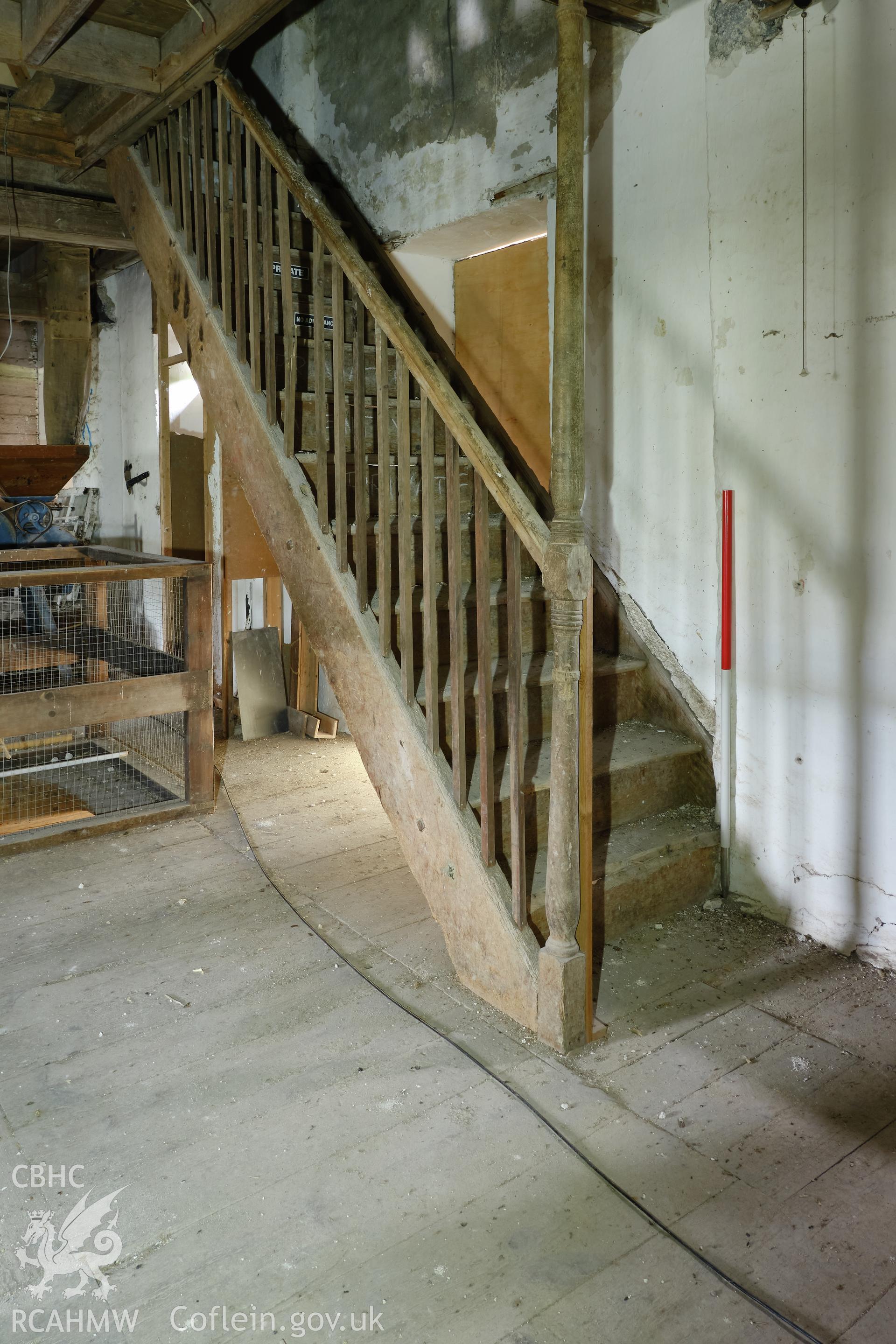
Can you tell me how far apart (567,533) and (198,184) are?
276 centimetres

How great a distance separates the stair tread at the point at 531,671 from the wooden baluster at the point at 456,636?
392 millimetres

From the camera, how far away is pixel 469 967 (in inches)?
108

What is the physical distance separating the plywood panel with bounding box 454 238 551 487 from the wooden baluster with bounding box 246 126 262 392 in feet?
4.42

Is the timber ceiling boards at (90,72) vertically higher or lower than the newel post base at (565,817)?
higher

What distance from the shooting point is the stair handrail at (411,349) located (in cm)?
240

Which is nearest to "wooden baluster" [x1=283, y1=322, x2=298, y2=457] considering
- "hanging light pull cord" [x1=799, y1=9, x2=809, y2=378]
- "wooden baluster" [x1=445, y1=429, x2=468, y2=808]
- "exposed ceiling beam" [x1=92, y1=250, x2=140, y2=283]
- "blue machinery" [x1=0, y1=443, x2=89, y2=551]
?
"wooden baluster" [x1=445, y1=429, x2=468, y2=808]

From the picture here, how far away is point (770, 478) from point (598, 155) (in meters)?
1.42

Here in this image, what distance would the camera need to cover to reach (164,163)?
4273mm

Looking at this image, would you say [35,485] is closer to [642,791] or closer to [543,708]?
[543,708]

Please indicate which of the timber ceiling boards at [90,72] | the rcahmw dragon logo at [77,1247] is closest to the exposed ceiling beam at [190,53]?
the timber ceiling boards at [90,72]

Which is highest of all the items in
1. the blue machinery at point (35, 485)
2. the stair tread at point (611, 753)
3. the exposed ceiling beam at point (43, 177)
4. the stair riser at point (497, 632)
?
the exposed ceiling beam at point (43, 177)

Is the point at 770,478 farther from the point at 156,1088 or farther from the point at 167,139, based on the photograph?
the point at 167,139

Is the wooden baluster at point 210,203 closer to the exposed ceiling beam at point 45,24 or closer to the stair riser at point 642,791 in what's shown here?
the exposed ceiling beam at point 45,24

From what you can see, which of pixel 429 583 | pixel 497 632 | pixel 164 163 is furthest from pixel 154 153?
pixel 429 583
